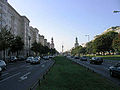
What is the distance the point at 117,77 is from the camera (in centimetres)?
1429

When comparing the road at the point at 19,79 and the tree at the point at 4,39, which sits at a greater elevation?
the tree at the point at 4,39

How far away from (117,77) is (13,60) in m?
34.7

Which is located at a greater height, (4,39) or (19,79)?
(4,39)

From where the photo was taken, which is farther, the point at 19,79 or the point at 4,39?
the point at 4,39

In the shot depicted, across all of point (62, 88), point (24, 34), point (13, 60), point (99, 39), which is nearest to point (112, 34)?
point (99, 39)

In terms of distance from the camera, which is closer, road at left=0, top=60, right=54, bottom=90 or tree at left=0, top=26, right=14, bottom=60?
road at left=0, top=60, right=54, bottom=90

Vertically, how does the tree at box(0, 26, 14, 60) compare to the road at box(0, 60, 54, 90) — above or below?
above

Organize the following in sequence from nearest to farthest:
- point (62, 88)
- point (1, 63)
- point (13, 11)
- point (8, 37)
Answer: point (62, 88)
point (1, 63)
point (8, 37)
point (13, 11)

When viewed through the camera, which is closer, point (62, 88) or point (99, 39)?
point (62, 88)

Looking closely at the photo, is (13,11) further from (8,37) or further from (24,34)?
(8,37)

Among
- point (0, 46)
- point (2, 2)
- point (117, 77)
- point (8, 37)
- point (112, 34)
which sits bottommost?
point (117, 77)

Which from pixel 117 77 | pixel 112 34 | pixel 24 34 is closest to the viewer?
pixel 117 77

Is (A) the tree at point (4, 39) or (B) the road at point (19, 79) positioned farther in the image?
(A) the tree at point (4, 39)

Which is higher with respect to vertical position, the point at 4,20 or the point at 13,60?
the point at 4,20
